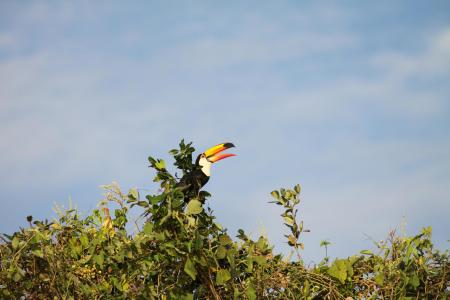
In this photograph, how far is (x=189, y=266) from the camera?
5156mm

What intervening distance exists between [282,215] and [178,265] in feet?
3.79

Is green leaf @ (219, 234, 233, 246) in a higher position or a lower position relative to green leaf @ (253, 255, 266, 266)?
higher

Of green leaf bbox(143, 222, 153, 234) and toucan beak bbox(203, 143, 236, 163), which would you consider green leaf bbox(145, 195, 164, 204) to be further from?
toucan beak bbox(203, 143, 236, 163)

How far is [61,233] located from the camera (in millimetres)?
6523

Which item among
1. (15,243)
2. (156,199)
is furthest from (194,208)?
(15,243)

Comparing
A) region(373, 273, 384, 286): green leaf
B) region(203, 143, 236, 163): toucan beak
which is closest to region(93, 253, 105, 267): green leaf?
region(373, 273, 384, 286): green leaf

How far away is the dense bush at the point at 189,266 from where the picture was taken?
5.36m

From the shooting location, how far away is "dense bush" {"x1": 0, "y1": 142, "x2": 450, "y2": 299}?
17.6ft

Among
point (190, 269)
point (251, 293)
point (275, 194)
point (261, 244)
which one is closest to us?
point (190, 269)

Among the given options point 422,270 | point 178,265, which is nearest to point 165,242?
point 178,265

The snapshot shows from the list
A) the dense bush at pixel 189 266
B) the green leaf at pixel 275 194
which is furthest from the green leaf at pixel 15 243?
the green leaf at pixel 275 194

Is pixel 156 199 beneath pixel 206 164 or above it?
beneath

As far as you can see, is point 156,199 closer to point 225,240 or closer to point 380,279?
point 225,240

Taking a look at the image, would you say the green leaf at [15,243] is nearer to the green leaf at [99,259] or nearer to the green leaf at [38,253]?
the green leaf at [38,253]
